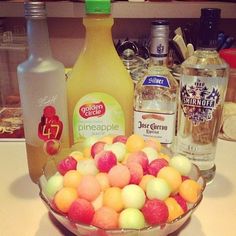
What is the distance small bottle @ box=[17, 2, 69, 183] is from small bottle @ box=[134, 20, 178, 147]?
6.0 inches

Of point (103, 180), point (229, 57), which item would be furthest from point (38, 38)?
point (229, 57)

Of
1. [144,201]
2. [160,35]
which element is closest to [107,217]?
[144,201]

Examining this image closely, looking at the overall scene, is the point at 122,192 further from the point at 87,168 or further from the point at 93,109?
the point at 93,109

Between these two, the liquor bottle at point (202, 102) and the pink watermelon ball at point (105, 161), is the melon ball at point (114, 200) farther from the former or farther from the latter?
the liquor bottle at point (202, 102)

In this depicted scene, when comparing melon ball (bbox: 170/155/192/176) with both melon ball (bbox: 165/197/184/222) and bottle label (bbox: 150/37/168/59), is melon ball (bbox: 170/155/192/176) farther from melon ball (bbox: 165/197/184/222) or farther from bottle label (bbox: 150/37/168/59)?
bottle label (bbox: 150/37/168/59)

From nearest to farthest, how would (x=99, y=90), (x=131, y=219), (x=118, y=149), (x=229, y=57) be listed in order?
1. (x=131, y=219)
2. (x=118, y=149)
3. (x=99, y=90)
4. (x=229, y=57)

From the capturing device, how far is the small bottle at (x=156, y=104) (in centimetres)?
68

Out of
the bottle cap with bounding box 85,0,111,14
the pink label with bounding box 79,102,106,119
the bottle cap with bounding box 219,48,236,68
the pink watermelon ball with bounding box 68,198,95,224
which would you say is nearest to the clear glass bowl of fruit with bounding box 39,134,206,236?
the pink watermelon ball with bounding box 68,198,95,224

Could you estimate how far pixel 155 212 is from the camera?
1.47 feet

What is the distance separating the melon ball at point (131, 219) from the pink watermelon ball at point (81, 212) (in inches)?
1.5

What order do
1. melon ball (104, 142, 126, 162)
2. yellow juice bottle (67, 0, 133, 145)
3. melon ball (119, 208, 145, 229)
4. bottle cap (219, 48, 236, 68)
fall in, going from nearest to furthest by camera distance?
1. melon ball (119, 208, 145, 229)
2. melon ball (104, 142, 126, 162)
3. yellow juice bottle (67, 0, 133, 145)
4. bottle cap (219, 48, 236, 68)

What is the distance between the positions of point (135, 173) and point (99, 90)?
21 centimetres

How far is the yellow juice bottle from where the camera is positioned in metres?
0.65

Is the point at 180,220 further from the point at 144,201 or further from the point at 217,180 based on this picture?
the point at 217,180
